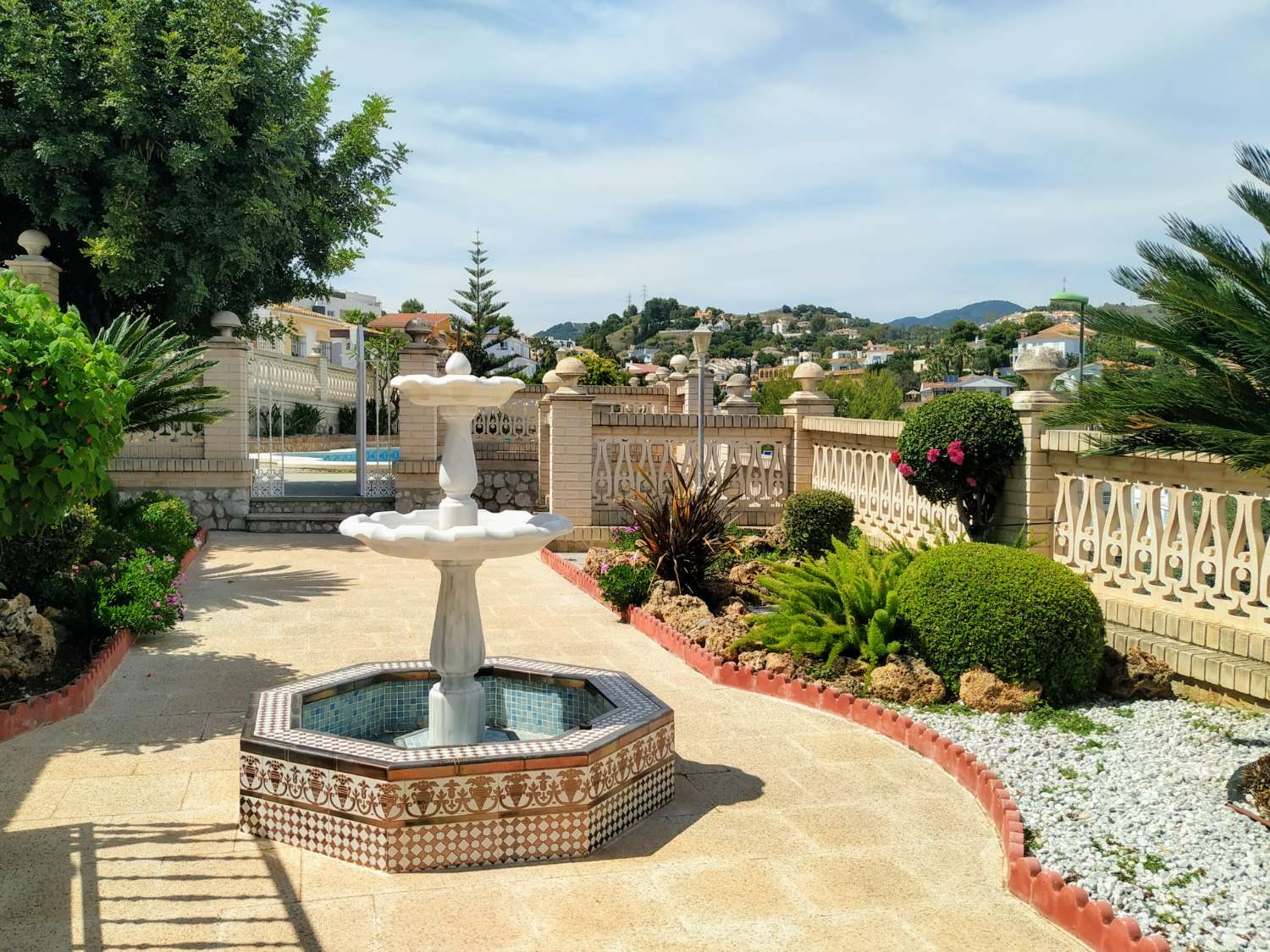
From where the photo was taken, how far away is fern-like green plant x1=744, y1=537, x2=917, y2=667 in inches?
263

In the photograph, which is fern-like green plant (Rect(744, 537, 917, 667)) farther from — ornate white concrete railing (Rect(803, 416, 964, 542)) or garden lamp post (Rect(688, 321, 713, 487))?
garden lamp post (Rect(688, 321, 713, 487))

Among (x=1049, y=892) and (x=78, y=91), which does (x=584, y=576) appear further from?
(x=78, y=91)

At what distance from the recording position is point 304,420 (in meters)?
29.3

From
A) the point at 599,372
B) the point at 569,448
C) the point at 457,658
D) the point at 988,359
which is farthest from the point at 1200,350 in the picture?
the point at 988,359

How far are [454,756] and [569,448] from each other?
29.6 ft

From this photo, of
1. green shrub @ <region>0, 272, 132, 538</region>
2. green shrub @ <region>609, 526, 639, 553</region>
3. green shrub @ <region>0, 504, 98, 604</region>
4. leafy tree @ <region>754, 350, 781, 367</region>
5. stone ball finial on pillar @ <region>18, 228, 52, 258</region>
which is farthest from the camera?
leafy tree @ <region>754, 350, 781, 367</region>

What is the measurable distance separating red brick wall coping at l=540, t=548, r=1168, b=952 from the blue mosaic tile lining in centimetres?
169


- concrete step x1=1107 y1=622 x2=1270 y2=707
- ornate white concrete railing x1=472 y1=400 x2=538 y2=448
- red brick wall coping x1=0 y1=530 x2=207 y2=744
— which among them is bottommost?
red brick wall coping x1=0 y1=530 x2=207 y2=744

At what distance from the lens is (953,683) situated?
635cm

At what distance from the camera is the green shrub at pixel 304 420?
28.3m

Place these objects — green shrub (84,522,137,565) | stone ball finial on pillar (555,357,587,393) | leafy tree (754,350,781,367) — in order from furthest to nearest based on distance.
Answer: leafy tree (754,350,781,367) < stone ball finial on pillar (555,357,587,393) < green shrub (84,522,137,565)

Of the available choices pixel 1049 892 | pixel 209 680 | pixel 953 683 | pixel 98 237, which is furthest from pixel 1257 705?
pixel 98 237

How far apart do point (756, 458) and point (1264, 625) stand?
7.82 meters

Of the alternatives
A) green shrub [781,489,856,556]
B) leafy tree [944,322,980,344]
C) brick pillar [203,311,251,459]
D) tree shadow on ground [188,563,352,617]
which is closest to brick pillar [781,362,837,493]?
green shrub [781,489,856,556]
